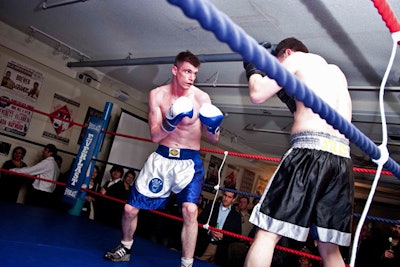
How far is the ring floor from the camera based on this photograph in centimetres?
146

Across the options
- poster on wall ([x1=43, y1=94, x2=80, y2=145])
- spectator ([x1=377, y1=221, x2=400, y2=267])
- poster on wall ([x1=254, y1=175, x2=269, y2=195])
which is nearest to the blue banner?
poster on wall ([x1=43, y1=94, x2=80, y2=145])

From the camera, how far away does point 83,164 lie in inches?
120

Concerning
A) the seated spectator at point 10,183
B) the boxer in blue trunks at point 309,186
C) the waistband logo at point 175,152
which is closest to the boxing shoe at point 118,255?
the waistband logo at point 175,152

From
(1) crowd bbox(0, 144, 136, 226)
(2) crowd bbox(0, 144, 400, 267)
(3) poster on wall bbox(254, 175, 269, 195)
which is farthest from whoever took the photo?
(3) poster on wall bbox(254, 175, 269, 195)

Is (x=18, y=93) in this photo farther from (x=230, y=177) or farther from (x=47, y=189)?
(x=230, y=177)

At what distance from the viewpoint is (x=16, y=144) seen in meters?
4.58

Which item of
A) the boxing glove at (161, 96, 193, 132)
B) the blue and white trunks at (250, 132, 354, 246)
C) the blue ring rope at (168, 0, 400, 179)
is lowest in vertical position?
the blue and white trunks at (250, 132, 354, 246)

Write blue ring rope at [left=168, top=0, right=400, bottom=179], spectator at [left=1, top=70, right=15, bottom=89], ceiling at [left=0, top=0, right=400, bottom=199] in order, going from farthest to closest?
spectator at [left=1, top=70, right=15, bottom=89] < ceiling at [left=0, top=0, right=400, bottom=199] < blue ring rope at [left=168, top=0, right=400, bottom=179]

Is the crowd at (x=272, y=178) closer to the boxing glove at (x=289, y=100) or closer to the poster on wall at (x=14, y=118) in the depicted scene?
the boxing glove at (x=289, y=100)

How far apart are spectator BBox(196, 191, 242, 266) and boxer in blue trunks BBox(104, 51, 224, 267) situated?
1426 millimetres

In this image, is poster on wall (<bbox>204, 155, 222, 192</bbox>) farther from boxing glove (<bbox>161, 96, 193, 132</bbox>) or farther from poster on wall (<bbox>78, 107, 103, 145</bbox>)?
boxing glove (<bbox>161, 96, 193, 132</bbox>)

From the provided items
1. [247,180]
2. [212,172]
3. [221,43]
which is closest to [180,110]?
[221,43]

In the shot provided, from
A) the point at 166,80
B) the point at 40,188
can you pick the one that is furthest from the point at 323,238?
the point at 166,80

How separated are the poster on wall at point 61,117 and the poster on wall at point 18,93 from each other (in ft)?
0.91
